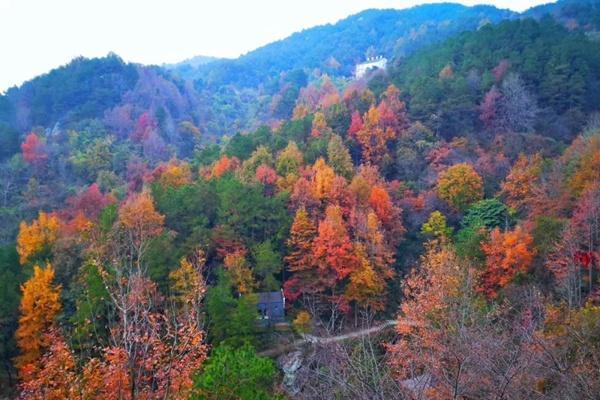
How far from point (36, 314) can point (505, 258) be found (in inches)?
724

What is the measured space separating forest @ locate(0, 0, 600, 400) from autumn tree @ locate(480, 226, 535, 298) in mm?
118

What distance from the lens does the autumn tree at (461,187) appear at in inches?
978

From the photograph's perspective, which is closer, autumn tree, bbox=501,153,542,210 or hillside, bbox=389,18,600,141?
autumn tree, bbox=501,153,542,210

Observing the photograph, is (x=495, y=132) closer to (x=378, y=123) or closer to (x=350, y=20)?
Answer: (x=378, y=123)

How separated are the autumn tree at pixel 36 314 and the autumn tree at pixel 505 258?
17.0 meters

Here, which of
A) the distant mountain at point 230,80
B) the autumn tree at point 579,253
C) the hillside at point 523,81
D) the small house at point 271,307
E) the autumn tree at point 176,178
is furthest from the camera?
the distant mountain at point 230,80

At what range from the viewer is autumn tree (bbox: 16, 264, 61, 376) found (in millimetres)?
17828

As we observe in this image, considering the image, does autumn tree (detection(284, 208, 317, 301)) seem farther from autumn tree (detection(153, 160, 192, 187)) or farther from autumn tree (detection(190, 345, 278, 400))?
autumn tree (detection(190, 345, 278, 400))

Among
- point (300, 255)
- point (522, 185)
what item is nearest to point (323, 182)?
point (300, 255)

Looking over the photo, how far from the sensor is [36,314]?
1822cm

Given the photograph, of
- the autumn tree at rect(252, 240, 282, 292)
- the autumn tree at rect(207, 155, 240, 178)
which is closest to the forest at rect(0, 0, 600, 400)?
the autumn tree at rect(252, 240, 282, 292)

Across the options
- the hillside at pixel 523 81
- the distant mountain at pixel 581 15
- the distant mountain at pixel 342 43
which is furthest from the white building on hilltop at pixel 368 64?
the hillside at pixel 523 81

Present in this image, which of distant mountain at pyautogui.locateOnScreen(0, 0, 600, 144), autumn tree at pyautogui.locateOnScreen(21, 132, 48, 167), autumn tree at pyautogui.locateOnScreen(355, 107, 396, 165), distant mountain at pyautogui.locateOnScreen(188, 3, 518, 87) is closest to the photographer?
autumn tree at pyautogui.locateOnScreen(355, 107, 396, 165)

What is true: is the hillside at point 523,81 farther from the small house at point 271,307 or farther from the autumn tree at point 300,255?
the small house at point 271,307
